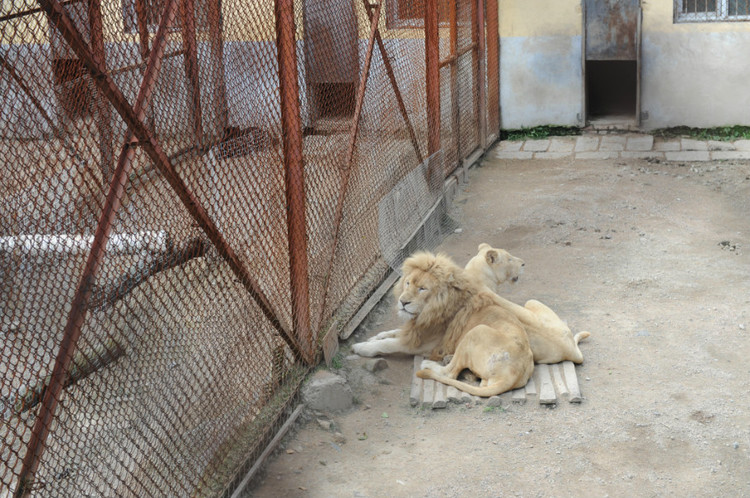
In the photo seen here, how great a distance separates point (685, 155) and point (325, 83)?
690cm

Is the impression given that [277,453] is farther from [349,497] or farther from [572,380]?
[572,380]

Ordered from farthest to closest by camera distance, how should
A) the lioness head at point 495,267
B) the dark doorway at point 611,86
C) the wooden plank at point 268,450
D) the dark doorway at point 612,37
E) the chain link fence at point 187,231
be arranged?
1. the dark doorway at point 611,86
2. the dark doorway at point 612,37
3. the lioness head at point 495,267
4. the wooden plank at point 268,450
5. the chain link fence at point 187,231

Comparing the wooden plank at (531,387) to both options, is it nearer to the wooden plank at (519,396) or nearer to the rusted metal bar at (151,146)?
the wooden plank at (519,396)

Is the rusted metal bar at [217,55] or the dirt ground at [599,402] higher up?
the rusted metal bar at [217,55]

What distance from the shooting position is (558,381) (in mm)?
5871

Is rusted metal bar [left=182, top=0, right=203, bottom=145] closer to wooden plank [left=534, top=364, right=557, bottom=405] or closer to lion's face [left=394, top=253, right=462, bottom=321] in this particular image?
lion's face [left=394, top=253, right=462, bottom=321]

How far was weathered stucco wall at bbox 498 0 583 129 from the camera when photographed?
12648 mm

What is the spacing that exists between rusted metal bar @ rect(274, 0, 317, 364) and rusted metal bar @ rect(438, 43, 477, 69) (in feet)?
13.4

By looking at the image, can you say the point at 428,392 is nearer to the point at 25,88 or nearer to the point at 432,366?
the point at 432,366

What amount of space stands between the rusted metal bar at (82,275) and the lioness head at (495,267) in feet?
11.6

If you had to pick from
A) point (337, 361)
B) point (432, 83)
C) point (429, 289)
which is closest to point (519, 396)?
point (429, 289)

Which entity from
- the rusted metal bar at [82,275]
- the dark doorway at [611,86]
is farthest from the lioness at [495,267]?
the dark doorway at [611,86]

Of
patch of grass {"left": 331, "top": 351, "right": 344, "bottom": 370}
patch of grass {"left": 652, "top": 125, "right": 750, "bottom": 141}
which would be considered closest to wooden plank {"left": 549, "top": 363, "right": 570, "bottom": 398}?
patch of grass {"left": 331, "top": 351, "right": 344, "bottom": 370}

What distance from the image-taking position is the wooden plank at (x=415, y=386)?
18.9 ft
